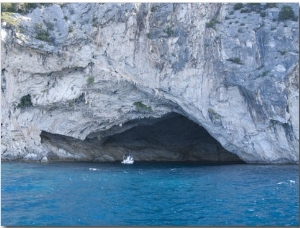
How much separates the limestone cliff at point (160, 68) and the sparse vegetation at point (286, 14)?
0.21 meters

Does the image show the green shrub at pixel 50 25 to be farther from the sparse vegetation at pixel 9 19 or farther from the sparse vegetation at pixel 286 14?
the sparse vegetation at pixel 286 14

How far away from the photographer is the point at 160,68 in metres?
28.0

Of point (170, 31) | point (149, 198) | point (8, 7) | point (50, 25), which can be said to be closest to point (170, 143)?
point (170, 31)

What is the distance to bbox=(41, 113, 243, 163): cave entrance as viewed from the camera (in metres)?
32.1

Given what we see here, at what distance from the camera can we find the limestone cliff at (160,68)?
26.4m

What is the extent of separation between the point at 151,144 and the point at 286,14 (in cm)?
1667

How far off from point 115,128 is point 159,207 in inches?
691

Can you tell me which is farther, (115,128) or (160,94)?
(115,128)

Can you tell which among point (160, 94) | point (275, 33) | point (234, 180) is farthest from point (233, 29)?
point (234, 180)

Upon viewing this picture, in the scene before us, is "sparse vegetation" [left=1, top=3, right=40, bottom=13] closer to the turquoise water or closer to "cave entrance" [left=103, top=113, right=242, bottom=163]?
the turquoise water

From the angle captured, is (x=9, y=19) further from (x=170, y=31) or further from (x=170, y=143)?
(x=170, y=143)

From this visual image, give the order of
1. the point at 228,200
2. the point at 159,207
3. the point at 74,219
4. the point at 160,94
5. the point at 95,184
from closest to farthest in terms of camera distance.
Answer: the point at 74,219 → the point at 159,207 → the point at 228,200 → the point at 95,184 → the point at 160,94

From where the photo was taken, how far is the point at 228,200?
1593cm

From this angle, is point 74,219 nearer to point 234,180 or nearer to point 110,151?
point 234,180
